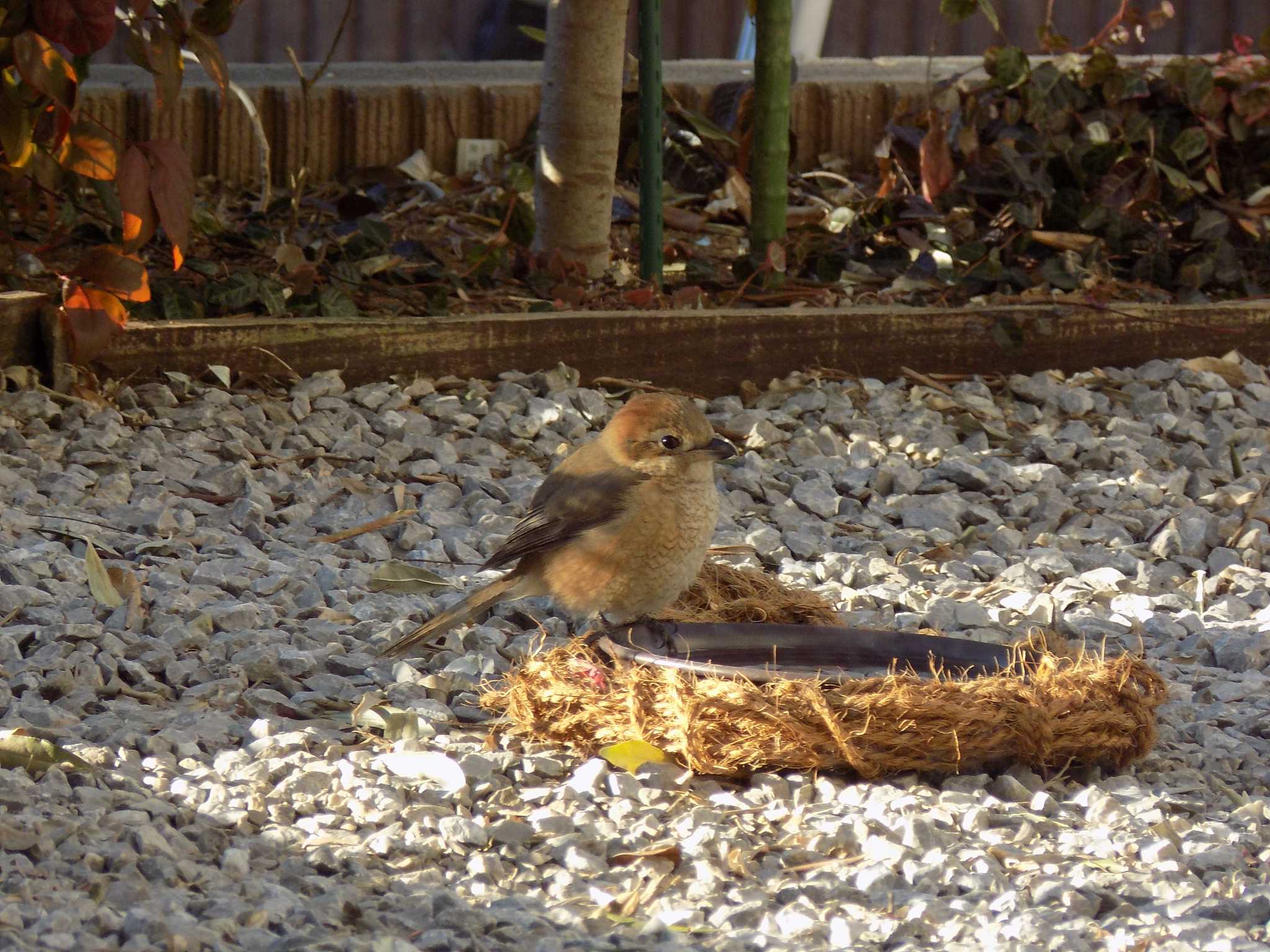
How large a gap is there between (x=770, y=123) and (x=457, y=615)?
3.00m

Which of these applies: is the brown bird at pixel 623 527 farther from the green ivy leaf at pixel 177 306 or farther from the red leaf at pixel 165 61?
the green ivy leaf at pixel 177 306

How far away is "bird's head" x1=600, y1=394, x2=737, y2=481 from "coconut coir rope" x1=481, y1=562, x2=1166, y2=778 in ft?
1.97

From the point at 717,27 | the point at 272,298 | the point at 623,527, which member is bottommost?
the point at 623,527

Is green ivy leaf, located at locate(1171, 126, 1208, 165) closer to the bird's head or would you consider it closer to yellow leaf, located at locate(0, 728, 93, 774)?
the bird's head

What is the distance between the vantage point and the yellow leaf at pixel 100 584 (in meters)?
3.52

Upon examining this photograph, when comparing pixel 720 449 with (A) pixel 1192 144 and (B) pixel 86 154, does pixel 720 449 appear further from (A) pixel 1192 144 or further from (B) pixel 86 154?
(A) pixel 1192 144

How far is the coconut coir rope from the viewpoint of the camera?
9.27ft

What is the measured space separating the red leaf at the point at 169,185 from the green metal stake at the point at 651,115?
1.70 m

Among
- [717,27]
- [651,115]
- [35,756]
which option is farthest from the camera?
[717,27]

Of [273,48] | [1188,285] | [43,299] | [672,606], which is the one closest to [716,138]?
[1188,285]

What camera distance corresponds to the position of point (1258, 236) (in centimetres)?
625

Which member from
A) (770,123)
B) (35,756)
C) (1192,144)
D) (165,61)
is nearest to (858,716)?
(35,756)

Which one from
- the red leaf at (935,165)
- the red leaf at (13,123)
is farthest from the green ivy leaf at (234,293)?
the red leaf at (935,165)

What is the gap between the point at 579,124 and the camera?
5637 mm
